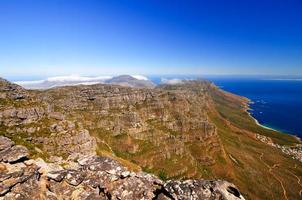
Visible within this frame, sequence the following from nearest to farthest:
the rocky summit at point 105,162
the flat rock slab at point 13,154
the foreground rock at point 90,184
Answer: the foreground rock at point 90,184 → the rocky summit at point 105,162 → the flat rock slab at point 13,154

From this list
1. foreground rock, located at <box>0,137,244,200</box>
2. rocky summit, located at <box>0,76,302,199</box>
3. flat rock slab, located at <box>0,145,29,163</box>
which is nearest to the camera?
foreground rock, located at <box>0,137,244,200</box>

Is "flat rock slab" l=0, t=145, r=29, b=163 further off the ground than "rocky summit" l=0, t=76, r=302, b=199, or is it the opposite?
"flat rock slab" l=0, t=145, r=29, b=163

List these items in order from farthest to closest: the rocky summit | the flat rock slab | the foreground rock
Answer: the flat rock slab < the rocky summit < the foreground rock

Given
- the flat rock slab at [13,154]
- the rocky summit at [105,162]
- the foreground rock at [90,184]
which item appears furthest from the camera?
the flat rock slab at [13,154]

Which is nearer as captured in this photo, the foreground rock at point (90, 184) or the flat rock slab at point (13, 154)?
the foreground rock at point (90, 184)

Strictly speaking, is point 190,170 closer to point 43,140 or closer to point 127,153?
point 127,153

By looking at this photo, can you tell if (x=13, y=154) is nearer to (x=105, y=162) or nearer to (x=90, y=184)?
(x=90, y=184)

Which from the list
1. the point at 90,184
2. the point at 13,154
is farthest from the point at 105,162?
the point at 13,154

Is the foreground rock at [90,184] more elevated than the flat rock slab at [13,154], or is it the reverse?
the flat rock slab at [13,154]

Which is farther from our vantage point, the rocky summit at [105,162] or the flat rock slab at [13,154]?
the flat rock slab at [13,154]

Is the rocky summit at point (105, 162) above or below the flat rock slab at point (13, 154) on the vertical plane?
below
